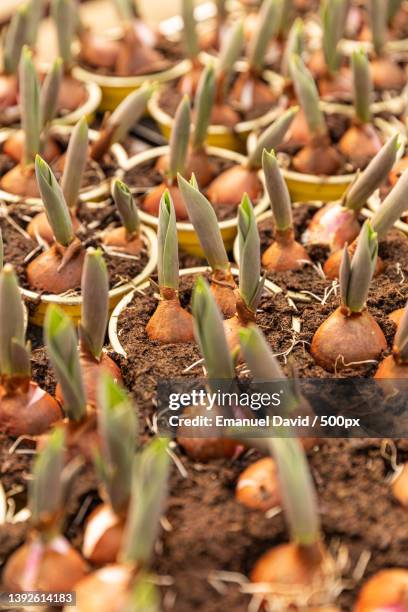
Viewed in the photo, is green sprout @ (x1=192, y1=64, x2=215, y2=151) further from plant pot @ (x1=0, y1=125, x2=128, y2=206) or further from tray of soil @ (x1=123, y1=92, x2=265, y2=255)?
plant pot @ (x1=0, y1=125, x2=128, y2=206)

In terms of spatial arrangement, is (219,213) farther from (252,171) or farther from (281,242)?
(281,242)

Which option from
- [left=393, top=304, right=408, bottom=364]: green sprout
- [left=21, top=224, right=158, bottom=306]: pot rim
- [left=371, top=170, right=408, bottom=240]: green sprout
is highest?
[left=371, top=170, right=408, bottom=240]: green sprout

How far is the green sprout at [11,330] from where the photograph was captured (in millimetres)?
1042

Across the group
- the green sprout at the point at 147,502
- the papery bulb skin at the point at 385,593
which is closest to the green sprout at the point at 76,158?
the green sprout at the point at 147,502

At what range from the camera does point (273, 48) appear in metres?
2.15

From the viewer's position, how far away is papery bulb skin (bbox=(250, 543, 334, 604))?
905 millimetres

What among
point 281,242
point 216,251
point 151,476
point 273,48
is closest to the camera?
point 151,476

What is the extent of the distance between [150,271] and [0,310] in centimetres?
45

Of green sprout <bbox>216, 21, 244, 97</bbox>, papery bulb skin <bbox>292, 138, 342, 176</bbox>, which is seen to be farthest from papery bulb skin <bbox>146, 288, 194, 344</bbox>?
green sprout <bbox>216, 21, 244, 97</bbox>

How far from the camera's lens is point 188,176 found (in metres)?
1.66

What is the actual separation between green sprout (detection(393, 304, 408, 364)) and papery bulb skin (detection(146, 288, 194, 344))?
1.00 feet

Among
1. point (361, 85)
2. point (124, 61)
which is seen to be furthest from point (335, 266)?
point (124, 61)

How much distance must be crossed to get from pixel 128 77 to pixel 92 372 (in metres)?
1.13

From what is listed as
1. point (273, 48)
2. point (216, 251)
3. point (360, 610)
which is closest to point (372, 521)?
point (360, 610)
